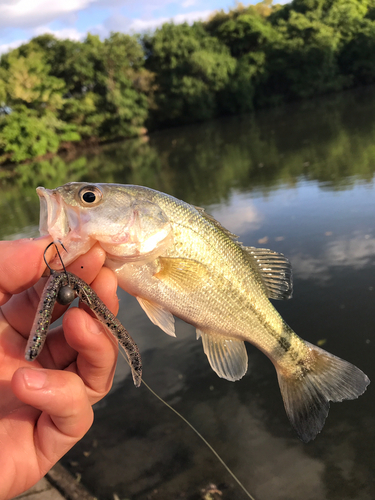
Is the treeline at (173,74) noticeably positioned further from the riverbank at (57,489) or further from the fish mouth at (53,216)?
the fish mouth at (53,216)

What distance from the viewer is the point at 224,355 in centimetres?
257

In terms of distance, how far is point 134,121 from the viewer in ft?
147

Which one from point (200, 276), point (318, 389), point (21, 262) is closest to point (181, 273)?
point (200, 276)

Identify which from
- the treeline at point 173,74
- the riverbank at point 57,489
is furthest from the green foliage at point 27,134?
the riverbank at point 57,489

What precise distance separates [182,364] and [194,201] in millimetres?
7205

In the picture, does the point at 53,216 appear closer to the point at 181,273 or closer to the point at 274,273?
the point at 181,273

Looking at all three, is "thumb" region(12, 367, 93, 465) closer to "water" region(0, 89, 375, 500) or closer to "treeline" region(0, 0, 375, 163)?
"water" region(0, 89, 375, 500)

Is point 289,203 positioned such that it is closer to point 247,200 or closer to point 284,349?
point 247,200

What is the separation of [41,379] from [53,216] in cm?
83

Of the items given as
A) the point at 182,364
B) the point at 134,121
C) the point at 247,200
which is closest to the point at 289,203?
the point at 247,200

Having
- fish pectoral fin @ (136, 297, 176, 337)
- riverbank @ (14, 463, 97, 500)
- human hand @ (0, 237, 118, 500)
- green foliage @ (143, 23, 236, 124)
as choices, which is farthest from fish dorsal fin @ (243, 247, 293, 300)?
green foliage @ (143, 23, 236, 124)

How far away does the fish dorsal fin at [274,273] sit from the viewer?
8.59ft

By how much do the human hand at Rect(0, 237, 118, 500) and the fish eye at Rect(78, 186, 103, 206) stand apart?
0.26 m

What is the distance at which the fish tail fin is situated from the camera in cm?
250
